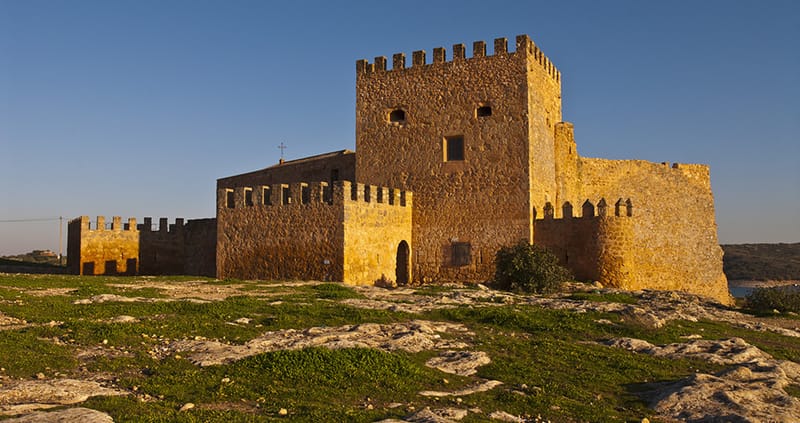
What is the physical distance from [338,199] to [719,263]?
1852cm

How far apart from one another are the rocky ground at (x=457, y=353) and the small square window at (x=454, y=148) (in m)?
8.60

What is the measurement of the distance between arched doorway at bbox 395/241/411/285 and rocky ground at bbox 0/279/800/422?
309 inches

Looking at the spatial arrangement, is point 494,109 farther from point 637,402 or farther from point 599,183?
point 637,402

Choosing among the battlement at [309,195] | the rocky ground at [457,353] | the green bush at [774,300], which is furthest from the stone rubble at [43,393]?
the green bush at [774,300]

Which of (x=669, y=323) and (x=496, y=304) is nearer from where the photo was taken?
(x=669, y=323)

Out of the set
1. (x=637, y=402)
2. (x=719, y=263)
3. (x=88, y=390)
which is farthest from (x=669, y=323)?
(x=719, y=263)

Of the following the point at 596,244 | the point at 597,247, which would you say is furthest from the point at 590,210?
the point at 597,247

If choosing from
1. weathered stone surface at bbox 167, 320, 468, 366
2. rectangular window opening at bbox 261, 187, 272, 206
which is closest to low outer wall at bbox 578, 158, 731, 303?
rectangular window opening at bbox 261, 187, 272, 206

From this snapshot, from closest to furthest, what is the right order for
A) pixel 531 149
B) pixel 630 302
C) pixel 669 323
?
pixel 669 323, pixel 630 302, pixel 531 149

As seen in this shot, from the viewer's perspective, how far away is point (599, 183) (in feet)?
92.4

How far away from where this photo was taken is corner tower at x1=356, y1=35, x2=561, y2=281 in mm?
23688

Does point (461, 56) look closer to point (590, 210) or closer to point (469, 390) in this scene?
point (590, 210)

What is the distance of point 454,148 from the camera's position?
24.8 m

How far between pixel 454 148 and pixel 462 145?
36 centimetres
